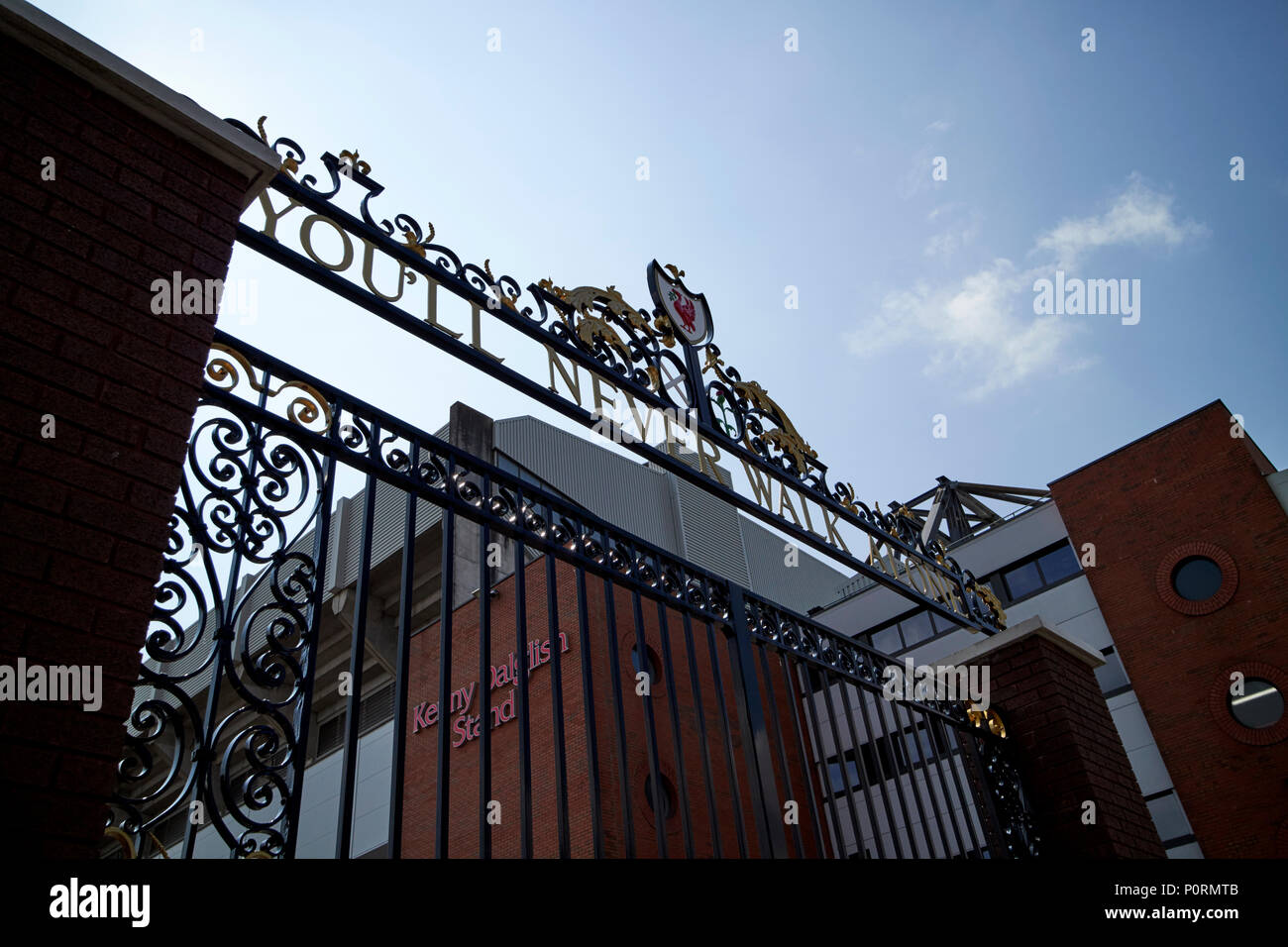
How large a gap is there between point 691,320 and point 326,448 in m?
3.58

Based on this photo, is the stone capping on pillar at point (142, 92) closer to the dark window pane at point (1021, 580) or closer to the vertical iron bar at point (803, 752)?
the vertical iron bar at point (803, 752)

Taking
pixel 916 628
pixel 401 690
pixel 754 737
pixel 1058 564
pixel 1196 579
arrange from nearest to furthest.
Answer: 1. pixel 401 690
2. pixel 754 737
3. pixel 1196 579
4. pixel 1058 564
5. pixel 916 628

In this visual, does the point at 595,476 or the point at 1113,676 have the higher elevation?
the point at 595,476

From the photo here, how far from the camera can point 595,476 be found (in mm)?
24672

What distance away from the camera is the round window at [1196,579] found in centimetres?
1902

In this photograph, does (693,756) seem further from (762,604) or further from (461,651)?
(762,604)

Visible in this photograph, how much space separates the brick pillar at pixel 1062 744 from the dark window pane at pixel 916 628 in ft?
54.4

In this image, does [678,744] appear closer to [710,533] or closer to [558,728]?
[558,728]

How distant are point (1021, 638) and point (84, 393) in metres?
6.46

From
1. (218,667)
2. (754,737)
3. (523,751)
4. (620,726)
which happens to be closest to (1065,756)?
(754,737)

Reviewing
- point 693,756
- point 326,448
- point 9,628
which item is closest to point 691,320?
point 326,448

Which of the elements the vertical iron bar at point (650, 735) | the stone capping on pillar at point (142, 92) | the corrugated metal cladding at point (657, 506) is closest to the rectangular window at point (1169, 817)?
the corrugated metal cladding at point (657, 506)

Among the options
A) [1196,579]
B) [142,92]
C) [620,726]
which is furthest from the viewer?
[1196,579]

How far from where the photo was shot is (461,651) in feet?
53.9
